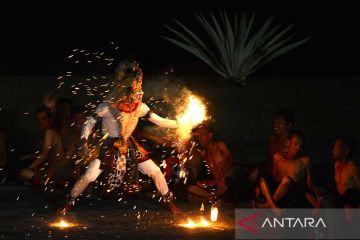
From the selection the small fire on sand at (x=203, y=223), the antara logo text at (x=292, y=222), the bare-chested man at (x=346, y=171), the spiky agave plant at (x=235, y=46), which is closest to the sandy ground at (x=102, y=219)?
the small fire on sand at (x=203, y=223)

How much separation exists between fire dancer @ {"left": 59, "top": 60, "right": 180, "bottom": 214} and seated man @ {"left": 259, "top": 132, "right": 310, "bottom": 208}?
1.03m

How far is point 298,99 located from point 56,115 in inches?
185

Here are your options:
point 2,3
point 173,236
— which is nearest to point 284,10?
point 2,3

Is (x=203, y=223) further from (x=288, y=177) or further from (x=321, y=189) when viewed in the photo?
(x=321, y=189)

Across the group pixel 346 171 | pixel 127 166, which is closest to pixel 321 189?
pixel 346 171

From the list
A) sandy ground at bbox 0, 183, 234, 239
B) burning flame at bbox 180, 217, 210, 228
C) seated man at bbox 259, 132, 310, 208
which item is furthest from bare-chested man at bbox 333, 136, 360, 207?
burning flame at bbox 180, 217, 210, 228

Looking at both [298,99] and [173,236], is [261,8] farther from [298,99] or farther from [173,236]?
[173,236]

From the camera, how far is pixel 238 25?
61.8 feet

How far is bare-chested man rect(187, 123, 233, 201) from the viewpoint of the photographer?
11852mm

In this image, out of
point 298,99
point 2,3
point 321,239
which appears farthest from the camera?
point 2,3

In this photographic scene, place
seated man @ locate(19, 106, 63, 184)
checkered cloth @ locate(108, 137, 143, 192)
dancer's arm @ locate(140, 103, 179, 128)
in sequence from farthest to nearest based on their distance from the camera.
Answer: seated man @ locate(19, 106, 63, 184)
dancer's arm @ locate(140, 103, 179, 128)
checkered cloth @ locate(108, 137, 143, 192)

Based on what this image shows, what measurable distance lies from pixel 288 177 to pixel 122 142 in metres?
1.80

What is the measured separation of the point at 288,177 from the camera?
10953 mm

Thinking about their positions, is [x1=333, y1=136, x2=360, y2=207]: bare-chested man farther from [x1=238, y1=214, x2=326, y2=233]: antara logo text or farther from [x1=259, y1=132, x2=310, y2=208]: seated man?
[x1=259, y1=132, x2=310, y2=208]: seated man
